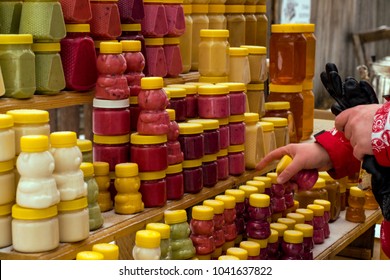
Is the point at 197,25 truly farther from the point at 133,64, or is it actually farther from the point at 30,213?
the point at 30,213

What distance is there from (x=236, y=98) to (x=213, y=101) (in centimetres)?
11

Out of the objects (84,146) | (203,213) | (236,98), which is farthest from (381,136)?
(84,146)

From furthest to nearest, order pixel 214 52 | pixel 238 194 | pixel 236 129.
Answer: pixel 214 52, pixel 236 129, pixel 238 194

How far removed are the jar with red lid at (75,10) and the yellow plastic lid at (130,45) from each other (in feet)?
0.41

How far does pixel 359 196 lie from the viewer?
264 cm

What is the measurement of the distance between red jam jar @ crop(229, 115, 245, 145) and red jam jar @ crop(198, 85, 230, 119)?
74 mm

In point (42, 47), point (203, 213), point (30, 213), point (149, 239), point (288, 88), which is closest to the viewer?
point (30, 213)

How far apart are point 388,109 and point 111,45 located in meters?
0.72

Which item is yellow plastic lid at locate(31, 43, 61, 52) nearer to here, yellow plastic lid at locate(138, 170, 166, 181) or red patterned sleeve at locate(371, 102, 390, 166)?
yellow plastic lid at locate(138, 170, 166, 181)

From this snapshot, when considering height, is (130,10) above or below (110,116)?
above

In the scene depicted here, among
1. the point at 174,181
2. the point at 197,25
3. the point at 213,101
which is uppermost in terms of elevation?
the point at 197,25

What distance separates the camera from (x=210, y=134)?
1927mm
